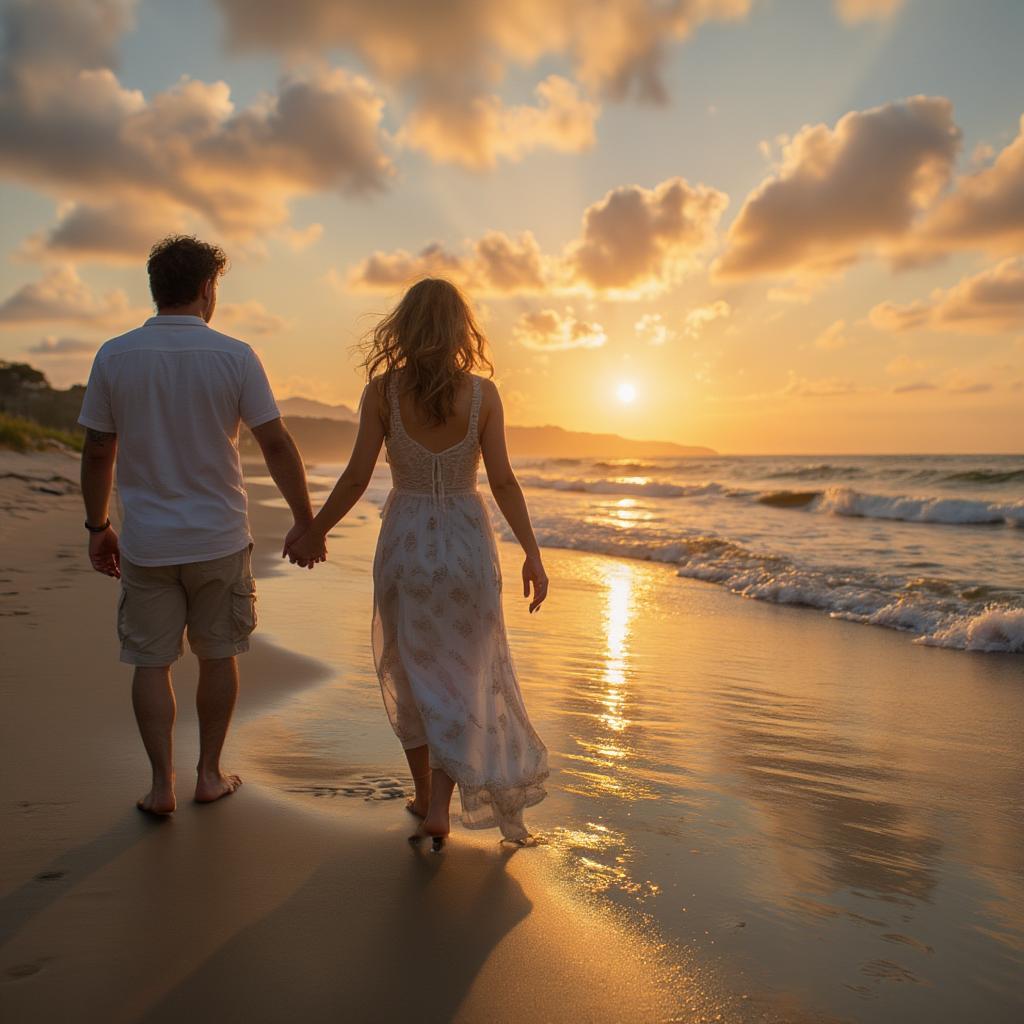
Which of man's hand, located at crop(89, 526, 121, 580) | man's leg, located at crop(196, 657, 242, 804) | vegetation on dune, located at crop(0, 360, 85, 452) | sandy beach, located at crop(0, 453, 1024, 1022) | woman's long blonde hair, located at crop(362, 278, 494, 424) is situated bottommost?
sandy beach, located at crop(0, 453, 1024, 1022)

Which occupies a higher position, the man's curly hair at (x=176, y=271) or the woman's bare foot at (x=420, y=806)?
the man's curly hair at (x=176, y=271)

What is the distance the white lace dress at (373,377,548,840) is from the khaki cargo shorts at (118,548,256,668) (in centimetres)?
58

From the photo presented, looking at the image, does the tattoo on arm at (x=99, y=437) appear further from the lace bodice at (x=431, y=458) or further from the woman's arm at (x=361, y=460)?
the lace bodice at (x=431, y=458)

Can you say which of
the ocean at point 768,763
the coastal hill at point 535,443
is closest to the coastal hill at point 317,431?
the coastal hill at point 535,443

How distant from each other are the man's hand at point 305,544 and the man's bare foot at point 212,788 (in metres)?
0.89

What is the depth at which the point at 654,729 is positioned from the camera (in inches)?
176

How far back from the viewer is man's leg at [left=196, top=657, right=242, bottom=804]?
3262 millimetres

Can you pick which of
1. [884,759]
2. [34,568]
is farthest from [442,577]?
[34,568]

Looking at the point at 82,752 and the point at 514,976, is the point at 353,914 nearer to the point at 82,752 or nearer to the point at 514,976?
the point at 514,976

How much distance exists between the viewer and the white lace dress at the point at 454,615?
2.97 metres

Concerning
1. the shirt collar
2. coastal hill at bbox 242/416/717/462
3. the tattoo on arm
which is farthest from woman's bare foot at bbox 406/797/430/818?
coastal hill at bbox 242/416/717/462

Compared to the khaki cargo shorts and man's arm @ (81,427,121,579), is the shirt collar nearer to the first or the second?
man's arm @ (81,427,121,579)

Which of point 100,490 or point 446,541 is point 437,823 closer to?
point 446,541

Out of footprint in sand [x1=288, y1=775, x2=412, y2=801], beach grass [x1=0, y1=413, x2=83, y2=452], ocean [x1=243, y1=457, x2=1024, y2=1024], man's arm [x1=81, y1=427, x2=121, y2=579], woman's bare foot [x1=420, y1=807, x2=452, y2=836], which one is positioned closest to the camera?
ocean [x1=243, y1=457, x2=1024, y2=1024]
